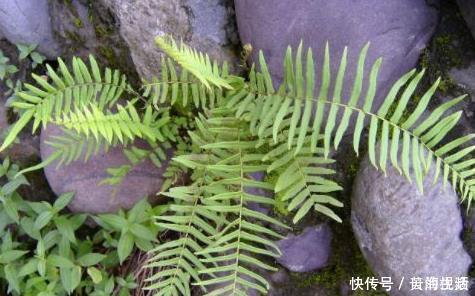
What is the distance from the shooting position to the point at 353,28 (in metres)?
2.38

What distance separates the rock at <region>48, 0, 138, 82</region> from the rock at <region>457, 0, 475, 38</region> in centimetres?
186

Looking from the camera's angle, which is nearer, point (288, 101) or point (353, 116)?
point (288, 101)

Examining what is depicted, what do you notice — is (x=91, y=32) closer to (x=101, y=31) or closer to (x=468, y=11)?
(x=101, y=31)

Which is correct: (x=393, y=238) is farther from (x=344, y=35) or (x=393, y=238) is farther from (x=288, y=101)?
(x=344, y=35)

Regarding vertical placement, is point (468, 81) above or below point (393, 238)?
above

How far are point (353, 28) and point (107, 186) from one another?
1746mm

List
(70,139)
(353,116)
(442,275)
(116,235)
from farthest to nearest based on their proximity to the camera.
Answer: (116,235), (70,139), (353,116), (442,275)

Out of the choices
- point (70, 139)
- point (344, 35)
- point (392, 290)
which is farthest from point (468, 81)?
point (70, 139)

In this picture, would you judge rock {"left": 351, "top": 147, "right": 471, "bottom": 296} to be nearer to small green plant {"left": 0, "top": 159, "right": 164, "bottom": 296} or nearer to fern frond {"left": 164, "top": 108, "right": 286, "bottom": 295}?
fern frond {"left": 164, "top": 108, "right": 286, "bottom": 295}

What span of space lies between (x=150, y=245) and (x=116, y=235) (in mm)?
357

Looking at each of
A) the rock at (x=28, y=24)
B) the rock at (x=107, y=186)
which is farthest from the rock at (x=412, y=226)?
the rock at (x=28, y=24)

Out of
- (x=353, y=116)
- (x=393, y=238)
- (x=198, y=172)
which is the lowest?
(x=393, y=238)

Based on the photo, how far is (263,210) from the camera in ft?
9.19

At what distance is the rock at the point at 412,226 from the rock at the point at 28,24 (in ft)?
7.35
